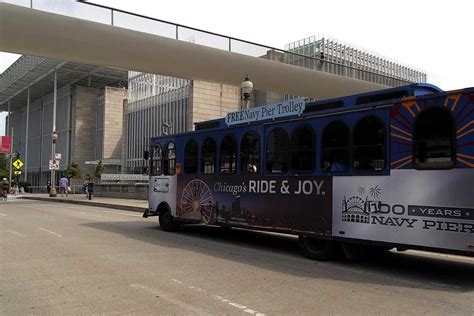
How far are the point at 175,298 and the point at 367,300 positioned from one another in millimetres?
2583

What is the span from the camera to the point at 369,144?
844 cm

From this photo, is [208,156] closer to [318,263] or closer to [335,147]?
[335,147]

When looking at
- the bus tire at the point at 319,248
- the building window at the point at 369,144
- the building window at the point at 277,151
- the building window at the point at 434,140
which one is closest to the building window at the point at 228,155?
the building window at the point at 277,151

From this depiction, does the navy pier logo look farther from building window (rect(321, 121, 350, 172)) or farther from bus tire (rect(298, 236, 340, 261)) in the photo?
bus tire (rect(298, 236, 340, 261))

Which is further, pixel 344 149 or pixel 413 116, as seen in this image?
pixel 344 149

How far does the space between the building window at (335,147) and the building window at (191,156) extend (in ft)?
15.1

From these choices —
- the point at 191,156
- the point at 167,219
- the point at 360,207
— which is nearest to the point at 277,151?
the point at 360,207

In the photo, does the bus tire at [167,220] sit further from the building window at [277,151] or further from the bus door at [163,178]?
the building window at [277,151]

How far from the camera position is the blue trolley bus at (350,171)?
23.9ft

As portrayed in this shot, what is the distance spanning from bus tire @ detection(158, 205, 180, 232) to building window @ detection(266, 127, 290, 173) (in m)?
4.57

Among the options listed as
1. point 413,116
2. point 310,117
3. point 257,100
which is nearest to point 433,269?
point 413,116

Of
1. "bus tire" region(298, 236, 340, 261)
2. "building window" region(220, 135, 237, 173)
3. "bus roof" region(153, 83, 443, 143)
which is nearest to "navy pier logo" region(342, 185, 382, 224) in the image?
"bus tire" region(298, 236, 340, 261)

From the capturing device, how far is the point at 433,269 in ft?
28.4

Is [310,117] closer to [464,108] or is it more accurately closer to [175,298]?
[464,108]
